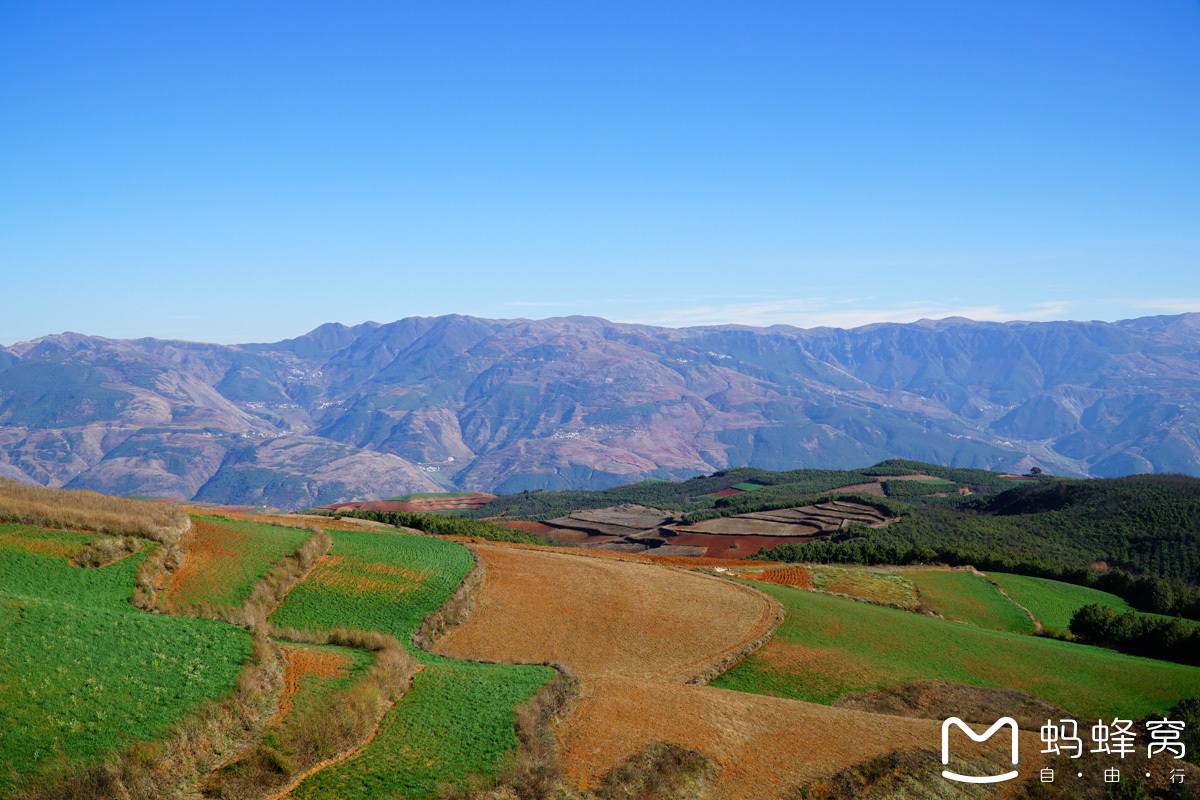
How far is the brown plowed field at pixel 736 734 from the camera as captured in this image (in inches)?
861

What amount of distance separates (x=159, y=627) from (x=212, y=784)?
905cm

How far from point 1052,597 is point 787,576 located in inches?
941

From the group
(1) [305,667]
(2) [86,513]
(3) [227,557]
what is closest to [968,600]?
(1) [305,667]

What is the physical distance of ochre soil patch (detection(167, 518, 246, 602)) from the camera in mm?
32969

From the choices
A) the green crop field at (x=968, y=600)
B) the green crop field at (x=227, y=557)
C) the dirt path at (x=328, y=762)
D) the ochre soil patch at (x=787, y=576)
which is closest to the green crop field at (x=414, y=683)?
the dirt path at (x=328, y=762)

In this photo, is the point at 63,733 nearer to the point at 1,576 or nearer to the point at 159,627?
the point at 159,627

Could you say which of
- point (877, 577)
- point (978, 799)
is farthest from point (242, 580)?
point (877, 577)

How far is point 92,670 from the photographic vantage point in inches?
820

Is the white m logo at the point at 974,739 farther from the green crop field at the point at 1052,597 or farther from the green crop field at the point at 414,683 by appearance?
the green crop field at the point at 1052,597

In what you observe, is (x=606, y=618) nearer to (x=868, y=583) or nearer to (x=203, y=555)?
(x=203, y=555)

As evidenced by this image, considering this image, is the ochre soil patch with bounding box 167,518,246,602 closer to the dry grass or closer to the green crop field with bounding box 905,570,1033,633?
the dry grass

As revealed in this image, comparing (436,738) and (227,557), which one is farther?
(227,557)

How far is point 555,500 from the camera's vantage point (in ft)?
642

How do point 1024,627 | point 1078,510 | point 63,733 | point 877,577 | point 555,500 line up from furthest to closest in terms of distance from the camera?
point 555,500
point 1078,510
point 877,577
point 1024,627
point 63,733
